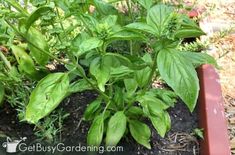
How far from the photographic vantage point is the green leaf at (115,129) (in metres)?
1.27

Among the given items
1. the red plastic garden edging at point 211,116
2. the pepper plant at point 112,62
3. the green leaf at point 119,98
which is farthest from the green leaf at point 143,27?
the red plastic garden edging at point 211,116

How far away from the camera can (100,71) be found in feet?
3.68

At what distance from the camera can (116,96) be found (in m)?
1.32

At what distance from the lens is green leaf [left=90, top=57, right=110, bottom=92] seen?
1.09 metres

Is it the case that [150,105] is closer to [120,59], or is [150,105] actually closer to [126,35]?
[120,59]

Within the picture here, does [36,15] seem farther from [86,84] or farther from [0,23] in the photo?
[86,84]

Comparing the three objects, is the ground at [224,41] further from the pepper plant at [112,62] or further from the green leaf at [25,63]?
the green leaf at [25,63]

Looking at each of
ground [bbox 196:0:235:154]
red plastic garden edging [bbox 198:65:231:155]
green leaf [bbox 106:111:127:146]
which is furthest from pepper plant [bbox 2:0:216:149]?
ground [bbox 196:0:235:154]

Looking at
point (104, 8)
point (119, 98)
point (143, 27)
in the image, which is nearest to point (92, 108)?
point (119, 98)

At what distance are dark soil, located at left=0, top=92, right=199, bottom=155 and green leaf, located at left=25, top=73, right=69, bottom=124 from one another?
1.21ft

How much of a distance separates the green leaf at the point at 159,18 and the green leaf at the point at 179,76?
6 centimetres

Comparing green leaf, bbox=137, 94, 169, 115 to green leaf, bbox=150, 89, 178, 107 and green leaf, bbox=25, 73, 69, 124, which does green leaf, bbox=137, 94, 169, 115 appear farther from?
green leaf, bbox=25, 73, 69, 124

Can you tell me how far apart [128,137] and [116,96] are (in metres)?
0.20

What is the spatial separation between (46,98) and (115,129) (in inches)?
10.7
